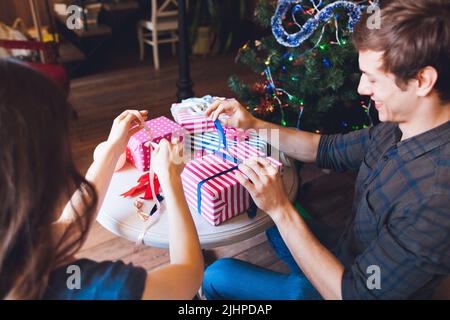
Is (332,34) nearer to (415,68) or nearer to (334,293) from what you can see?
(415,68)

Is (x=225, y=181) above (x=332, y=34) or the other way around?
the other way around

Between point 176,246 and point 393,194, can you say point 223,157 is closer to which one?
point 176,246

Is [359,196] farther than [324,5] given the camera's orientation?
No

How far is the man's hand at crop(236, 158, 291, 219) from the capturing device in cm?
107

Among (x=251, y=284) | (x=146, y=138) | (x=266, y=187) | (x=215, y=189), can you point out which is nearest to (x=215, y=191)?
(x=215, y=189)

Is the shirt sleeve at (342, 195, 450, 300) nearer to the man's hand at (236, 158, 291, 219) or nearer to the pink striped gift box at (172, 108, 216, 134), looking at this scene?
the man's hand at (236, 158, 291, 219)

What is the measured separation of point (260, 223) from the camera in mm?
1225

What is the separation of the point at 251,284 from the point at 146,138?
615 millimetres

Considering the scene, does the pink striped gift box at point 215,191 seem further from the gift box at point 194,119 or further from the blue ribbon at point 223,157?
the gift box at point 194,119

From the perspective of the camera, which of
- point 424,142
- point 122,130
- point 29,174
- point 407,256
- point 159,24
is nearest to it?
point 29,174

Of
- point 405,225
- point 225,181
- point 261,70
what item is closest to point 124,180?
point 225,181

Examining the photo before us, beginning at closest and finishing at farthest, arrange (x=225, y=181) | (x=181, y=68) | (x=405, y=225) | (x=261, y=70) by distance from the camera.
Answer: (x=405, y=225), (x=225, y=181), (x=261, y=70), (x=181, y=68)

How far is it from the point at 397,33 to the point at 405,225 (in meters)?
0.45

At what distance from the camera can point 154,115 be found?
358 centimetres
